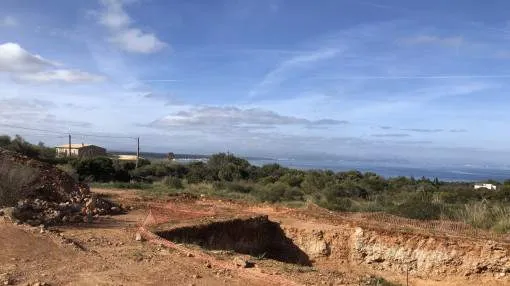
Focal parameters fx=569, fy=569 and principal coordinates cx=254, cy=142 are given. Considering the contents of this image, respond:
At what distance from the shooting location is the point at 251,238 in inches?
675

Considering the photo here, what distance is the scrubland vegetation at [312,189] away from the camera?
66.6ft

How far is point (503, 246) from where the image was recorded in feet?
47.3

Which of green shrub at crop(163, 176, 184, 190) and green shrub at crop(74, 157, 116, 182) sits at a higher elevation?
green shrub at crop(74, 157, 116, 182)

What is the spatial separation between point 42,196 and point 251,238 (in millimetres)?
6626

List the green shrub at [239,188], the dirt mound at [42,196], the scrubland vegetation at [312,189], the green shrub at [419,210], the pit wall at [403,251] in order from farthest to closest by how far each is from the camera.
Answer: the green shrub at [239,188]
the scrubland vegetation at [312,189]
the green shrub at [419,210]
the pit wall at [403,251]
the dirt mound at [42,196]

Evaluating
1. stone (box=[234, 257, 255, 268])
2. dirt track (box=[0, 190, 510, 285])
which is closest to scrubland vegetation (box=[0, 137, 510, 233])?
dirt track (box=[0, 190, 510, 285])

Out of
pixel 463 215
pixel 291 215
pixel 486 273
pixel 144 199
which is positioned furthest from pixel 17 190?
pixel 463 215

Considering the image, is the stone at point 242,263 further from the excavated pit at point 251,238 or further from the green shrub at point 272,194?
the green shrub at point 272,194

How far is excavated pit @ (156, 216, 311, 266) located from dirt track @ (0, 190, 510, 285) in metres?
0.36

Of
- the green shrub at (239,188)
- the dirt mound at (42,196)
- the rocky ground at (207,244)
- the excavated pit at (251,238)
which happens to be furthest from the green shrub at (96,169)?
the excavated pit at (251,238)

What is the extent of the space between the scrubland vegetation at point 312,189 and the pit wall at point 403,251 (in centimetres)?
279

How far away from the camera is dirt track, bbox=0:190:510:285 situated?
8945 millimetres

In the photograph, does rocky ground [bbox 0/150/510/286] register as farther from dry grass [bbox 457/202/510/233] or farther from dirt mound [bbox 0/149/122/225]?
dry grass [bbox 457/202/510/233]

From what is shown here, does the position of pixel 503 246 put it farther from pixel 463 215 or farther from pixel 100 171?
pixel 100 171
